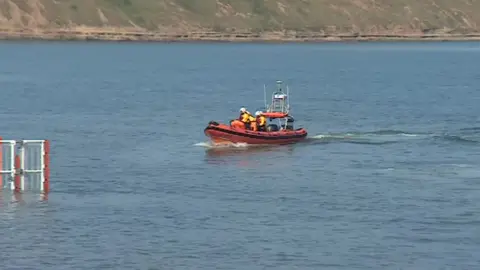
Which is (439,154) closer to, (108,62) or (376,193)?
(376,193)

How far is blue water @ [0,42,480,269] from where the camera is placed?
3994 centimetres

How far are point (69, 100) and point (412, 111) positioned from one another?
25314mm

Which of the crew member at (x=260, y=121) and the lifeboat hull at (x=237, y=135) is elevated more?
the crew member at (x=260, y=121)

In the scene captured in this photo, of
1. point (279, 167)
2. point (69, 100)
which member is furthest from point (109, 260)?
point (69, 100)

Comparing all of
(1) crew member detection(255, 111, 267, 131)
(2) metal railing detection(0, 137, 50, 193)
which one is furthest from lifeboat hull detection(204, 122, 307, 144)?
(2) metal railing detection(0, 137, 50, 193)

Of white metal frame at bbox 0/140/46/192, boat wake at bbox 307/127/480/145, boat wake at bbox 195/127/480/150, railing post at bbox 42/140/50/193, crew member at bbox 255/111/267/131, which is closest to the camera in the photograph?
white metal frame at bbox 0/140/46/192

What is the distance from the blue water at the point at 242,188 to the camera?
39.9 metres

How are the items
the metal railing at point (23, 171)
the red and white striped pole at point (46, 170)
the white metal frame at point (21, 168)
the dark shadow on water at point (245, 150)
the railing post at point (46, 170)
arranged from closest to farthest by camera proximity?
the white metal frame at point (21, 168) < the metal railing at point (23, 171) < the railing post at point (46, 170) < the red and white striped pole at point (46, 170) < the dark shadow on water at point (245, 150)

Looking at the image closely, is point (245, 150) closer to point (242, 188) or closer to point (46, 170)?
point (242, 188)

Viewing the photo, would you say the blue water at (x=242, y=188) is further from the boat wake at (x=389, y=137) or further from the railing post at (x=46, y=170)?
the railing post at (x=46, y=170)

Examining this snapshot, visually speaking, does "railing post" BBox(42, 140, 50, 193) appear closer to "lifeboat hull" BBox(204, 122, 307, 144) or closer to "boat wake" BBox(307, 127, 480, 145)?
"lifeboat hull" BBox(204, 122, 307, 144)

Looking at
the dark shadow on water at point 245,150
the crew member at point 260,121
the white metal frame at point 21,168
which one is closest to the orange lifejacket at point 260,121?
the crew member at point 260,121

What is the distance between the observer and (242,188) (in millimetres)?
51938

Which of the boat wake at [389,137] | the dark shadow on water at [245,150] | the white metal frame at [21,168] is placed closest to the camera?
the white metal frame at [21,168]
